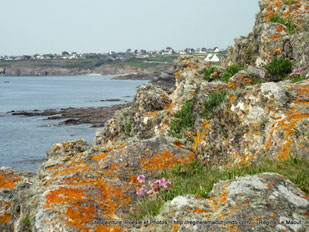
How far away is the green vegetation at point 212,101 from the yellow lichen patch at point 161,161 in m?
1.83

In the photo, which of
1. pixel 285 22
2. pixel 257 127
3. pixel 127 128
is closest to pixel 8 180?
pixel 127 128

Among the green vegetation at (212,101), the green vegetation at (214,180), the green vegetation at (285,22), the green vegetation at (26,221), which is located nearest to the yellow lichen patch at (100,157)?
the green vegetation at (26,221)

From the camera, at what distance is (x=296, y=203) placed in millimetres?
4113

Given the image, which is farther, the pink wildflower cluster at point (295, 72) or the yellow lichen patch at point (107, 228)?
the pink wildflower cluster at point (295, 72)

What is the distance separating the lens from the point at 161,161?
7.31m

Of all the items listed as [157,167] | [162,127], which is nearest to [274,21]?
[162,127]

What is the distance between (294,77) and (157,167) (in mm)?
6100

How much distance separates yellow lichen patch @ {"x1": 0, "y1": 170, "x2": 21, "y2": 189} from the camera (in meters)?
9.94

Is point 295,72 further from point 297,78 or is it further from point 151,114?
point 151,114

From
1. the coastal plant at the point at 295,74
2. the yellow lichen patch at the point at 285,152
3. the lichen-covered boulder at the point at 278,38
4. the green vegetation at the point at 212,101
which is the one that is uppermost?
the lichen-covered boulder at the point at 278,38

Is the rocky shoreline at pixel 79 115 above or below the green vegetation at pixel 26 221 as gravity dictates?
below

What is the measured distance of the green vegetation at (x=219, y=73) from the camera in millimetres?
12672

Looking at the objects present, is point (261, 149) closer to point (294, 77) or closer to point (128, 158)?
point (128, 158)

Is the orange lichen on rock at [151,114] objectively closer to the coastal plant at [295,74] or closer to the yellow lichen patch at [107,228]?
the coastal plant at [295,74]
